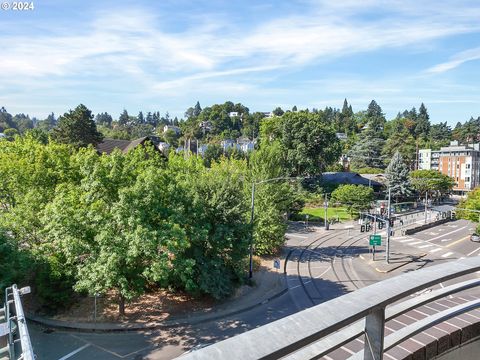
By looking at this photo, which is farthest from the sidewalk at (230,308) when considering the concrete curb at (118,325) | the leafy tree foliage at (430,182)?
the leafy tree foliage at (430,182)

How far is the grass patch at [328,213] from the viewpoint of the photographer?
52.3 meters

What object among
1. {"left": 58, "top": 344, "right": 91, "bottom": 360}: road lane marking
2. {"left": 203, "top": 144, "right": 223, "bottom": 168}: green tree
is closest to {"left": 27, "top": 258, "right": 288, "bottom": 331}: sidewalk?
{"left": 58, "top": 344, "right": 91, "bottom": 360}: road lane marking

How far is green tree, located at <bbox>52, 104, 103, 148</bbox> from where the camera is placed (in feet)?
168

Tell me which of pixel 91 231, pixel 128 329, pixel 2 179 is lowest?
pixel 128 329

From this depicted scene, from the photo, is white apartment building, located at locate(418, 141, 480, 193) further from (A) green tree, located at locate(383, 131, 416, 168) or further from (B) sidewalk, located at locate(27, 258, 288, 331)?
(B) sidewalk, located at locate(27, 258, 288, 331)

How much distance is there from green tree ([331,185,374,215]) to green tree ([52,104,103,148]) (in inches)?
1388

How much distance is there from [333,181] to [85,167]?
52.9 m

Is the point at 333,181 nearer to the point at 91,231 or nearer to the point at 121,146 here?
the point at 121,146

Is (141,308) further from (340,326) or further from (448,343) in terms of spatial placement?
(340,326)

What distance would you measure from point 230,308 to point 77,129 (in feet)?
129

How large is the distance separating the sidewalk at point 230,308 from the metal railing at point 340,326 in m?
18.1

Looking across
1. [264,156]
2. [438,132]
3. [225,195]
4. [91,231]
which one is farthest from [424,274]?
[438,132]

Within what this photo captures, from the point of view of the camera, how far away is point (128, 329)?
18.3 metres

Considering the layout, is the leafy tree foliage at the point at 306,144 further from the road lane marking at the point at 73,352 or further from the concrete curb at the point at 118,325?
the road lane marking at the point at 73,352
